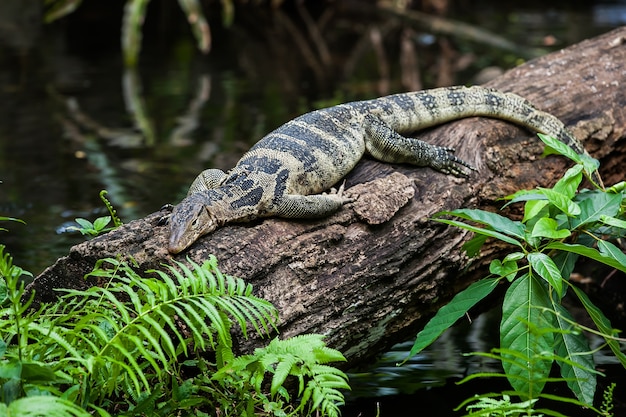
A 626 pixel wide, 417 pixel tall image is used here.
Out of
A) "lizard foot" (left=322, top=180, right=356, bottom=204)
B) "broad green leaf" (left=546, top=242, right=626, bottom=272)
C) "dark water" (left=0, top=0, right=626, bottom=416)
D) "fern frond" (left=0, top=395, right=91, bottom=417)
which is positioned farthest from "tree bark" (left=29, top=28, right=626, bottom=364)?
"fern frond" (left=0, top=395, right=91, bottom=417)

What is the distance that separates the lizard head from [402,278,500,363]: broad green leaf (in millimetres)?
1389

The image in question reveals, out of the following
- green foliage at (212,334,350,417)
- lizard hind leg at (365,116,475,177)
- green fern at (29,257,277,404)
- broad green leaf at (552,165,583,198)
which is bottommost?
green foliage at (212,334,350,417)

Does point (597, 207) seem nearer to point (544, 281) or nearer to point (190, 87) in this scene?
point (544, 281)

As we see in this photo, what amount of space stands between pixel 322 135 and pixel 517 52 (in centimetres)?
1064

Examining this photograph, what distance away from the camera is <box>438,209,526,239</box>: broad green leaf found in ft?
15.1

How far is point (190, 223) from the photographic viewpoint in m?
4.79

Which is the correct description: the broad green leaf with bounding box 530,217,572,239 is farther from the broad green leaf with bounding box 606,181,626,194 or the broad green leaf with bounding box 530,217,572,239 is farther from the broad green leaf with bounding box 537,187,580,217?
the broad green leaf with bounding box 606,181,626,194

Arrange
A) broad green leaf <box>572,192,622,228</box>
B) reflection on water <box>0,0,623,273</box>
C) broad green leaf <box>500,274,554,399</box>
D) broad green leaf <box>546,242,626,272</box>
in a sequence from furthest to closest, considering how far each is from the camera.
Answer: reflection on water <box>0,0,623,273</box> → broad green leaf <box>572,192,622,228</box> → broad green leaf <box>546,242,626,272</box> → broad green leaf <box>500,274,554,399</box>

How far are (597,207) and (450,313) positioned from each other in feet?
3.71

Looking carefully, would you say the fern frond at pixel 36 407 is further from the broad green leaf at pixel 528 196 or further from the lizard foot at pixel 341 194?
the broad green leaf at pixel 528 196

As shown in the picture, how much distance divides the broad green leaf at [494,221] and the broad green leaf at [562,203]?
0.71ft

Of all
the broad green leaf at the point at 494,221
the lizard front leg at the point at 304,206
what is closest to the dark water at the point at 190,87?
the lizard front leg at the point at 304,206

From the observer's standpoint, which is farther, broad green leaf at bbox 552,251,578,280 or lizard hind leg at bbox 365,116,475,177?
lizard hind leg at bbox 365,116,475,177

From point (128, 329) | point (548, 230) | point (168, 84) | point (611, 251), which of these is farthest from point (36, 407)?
point (168, 84)
